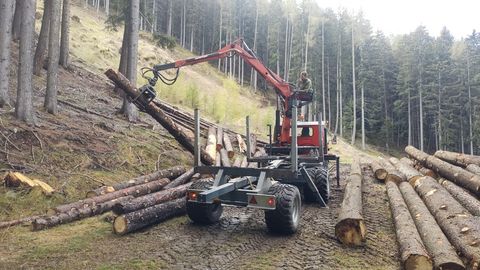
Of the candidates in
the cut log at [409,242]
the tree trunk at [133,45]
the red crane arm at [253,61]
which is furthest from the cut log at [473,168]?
the tree trunk at [133,45]

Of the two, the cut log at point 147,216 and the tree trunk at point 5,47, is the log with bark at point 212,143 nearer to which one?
the cut log at point 147,216

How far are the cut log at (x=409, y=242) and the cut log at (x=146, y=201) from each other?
16.3 ft

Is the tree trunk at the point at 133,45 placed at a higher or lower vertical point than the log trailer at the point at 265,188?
higher

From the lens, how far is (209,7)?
65.9 meters

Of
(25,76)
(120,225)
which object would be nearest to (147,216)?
(120,225)

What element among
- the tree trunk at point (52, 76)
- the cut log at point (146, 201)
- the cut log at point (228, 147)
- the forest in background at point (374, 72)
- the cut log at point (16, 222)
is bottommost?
the cut log at point (16, 222)

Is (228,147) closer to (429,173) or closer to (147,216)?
(429,173)

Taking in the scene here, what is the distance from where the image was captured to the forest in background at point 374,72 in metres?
47.0

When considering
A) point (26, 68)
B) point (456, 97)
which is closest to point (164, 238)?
point (26, 68)

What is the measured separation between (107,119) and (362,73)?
3761cm

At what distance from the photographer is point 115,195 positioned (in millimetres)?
9273

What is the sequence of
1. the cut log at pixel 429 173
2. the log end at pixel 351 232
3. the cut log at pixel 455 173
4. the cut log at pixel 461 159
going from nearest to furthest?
the log end at pixel 351 232 → the cut log at pixel 455 173 → the cut log at pixel 461 159 → the cut log at pixel 429 173

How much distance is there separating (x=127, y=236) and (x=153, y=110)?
16.5ft

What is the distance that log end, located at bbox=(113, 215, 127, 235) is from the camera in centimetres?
722
